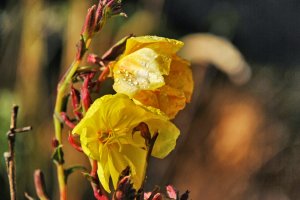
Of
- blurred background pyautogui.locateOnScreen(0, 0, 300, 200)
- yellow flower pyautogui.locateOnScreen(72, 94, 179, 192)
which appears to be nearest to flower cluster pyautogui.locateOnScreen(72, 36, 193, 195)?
yellow flower pyautogui.locateOnScreen(72, 94, 179, 192)

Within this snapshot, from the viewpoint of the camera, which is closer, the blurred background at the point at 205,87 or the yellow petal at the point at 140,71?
the yellow petal at the point at 140,71

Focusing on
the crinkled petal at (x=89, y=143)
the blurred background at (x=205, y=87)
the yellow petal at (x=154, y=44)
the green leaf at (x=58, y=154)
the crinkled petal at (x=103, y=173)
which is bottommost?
the blurred background at (x=205, y=87)

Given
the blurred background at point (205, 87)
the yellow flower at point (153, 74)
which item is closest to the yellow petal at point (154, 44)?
the yellow flower at point (153, 74)

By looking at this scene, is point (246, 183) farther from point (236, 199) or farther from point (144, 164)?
point (144, 164)

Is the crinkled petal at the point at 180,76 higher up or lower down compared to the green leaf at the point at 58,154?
higher up

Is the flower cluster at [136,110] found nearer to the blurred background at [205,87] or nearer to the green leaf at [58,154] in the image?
the green leaf at [58,154]
